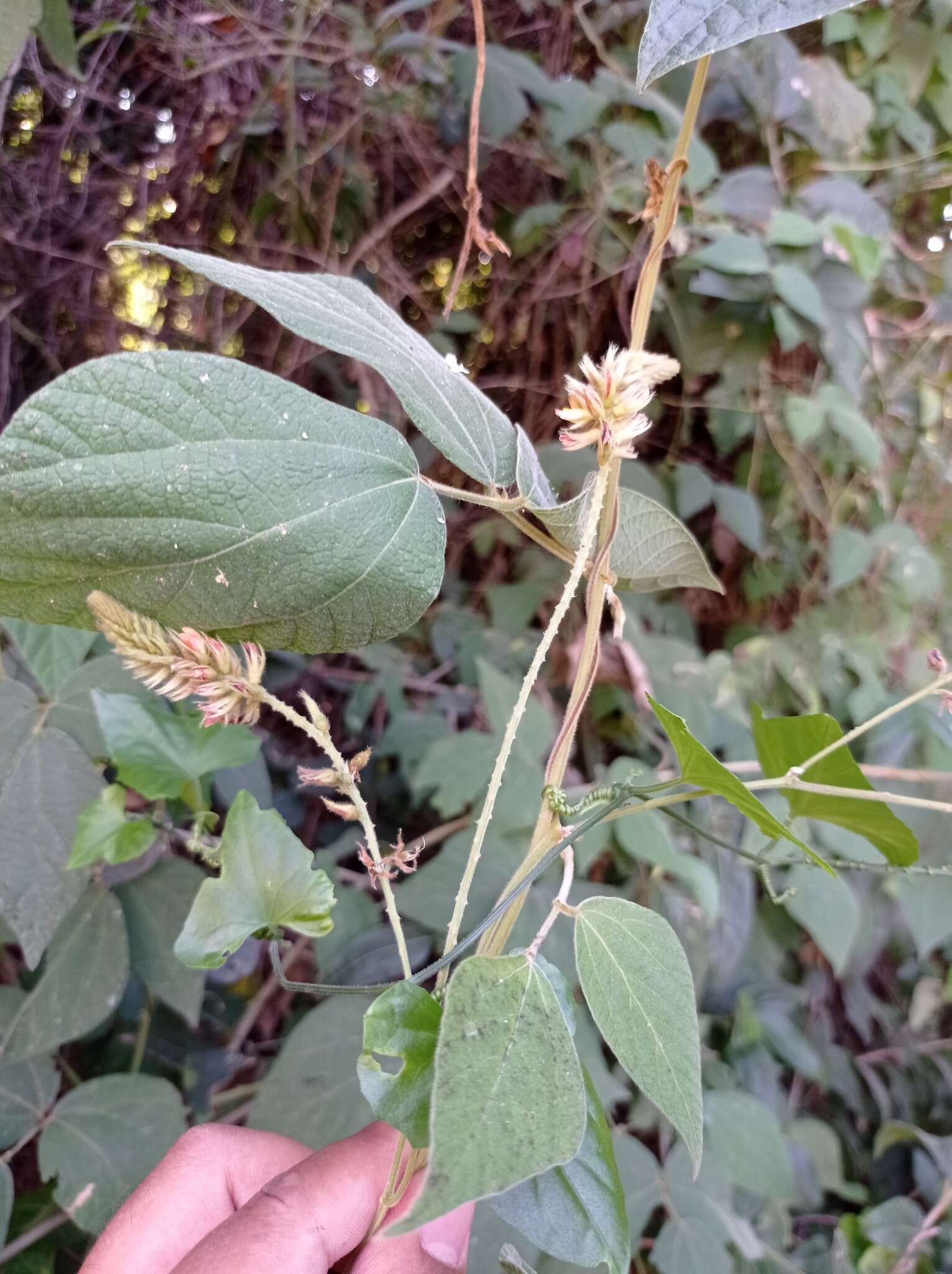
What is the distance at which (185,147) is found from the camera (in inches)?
39.6

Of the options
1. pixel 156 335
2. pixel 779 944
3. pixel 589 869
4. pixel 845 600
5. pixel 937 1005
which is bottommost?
pixel 937 1005

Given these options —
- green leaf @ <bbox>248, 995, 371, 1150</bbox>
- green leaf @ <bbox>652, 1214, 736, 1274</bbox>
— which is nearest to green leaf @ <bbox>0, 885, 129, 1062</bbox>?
green leaf @ <bbox>248, 995, 371, 1150</bbox>

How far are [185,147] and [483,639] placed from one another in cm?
76

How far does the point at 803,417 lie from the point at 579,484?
347 mm

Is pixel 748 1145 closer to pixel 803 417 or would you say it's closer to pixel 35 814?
pixel 35 814

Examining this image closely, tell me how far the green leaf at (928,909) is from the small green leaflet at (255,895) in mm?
698

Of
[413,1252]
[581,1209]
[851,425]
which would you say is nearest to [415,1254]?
[413,1252]

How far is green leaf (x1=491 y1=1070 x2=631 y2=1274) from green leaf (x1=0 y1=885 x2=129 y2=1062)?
34 centimetres

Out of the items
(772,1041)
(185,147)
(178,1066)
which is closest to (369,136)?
(185,147)

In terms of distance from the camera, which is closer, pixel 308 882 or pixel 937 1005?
pixel 308 882

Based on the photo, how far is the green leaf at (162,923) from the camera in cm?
52

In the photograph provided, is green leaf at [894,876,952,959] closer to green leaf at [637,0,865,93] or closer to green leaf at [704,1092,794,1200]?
green leaf at [704,1092,794,1200]

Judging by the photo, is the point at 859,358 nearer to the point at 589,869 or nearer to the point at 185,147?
the point at 589,869

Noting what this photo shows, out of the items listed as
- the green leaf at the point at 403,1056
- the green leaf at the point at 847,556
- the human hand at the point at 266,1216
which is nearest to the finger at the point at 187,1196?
→ the human hand at the point at 266,1216
